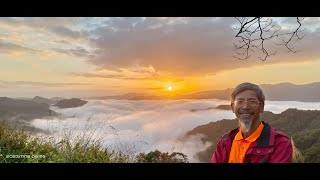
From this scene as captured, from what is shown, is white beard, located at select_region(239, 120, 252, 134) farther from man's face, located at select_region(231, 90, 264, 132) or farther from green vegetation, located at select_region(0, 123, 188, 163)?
green vegetation, located at select_region(0, 123, 188, 163)

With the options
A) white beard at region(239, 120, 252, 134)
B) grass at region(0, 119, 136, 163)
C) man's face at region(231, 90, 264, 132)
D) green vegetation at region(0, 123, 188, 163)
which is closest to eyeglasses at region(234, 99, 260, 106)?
man's face at region(231, 90, 264, 132)

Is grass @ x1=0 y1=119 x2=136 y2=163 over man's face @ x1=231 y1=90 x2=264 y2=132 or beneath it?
beneath

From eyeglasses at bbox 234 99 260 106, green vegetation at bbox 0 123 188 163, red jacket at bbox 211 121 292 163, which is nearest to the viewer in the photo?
red jacket at bbox 211 121 292 163

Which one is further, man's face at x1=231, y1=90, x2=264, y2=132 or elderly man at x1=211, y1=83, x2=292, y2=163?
man's face at x1=231, y1=90, x2=264, y2=132
